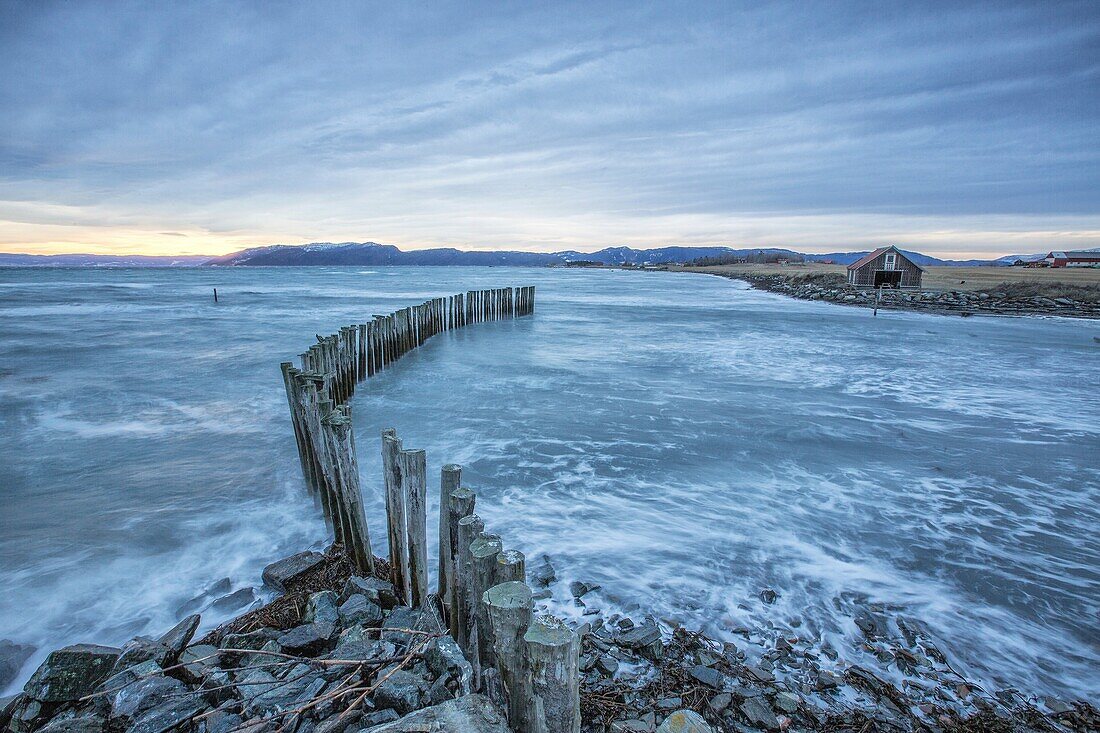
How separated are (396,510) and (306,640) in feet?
3.34

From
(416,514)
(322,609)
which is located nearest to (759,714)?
(416,514)

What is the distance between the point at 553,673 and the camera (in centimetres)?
215

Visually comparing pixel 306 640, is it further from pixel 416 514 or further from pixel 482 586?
pixel 482 586

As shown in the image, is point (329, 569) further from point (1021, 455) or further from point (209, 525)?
point (1021, 455)

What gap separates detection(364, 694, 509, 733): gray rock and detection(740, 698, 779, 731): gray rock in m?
1.63

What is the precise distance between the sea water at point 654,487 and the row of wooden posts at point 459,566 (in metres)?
1.00

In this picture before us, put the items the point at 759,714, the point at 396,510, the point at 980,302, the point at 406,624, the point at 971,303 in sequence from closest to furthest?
the point at 759,714, the point at 406,624, the point at 396,510, the point at 971,303, the point at 980,302

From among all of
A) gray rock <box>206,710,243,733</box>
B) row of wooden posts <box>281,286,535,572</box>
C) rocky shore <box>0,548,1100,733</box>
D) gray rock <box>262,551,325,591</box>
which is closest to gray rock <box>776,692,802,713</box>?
rocky shore <box>0,548,1100,733</box>

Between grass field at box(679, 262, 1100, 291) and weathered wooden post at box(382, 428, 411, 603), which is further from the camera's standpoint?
grass field at box(679, 262, 1100, 291)

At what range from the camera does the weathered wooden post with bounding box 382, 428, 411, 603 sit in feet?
A: 13.2

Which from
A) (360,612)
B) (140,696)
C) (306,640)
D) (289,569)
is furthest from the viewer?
(289,569)

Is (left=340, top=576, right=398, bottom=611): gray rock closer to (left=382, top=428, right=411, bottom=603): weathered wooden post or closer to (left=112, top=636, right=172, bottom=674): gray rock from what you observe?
(left=382, top=428, right=411, bottom=603): weathered wooden post

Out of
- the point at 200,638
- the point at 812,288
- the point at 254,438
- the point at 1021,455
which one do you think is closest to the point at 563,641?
the point at 200,638

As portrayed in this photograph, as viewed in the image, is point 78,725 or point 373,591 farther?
point 373,591
